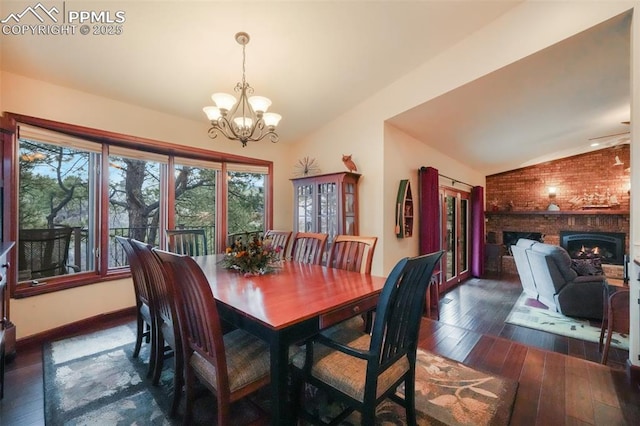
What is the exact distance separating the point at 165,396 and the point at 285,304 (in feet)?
4.08

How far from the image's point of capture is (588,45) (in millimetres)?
2385

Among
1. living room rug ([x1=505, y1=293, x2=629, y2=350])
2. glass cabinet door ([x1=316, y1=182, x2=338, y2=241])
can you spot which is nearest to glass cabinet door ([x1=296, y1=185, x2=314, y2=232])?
glass cabinet door ([x1=316, y1=182, x2=338, y2=241])

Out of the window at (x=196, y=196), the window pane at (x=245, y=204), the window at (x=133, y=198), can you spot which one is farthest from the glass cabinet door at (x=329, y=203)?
the window at (x=133, y=198)

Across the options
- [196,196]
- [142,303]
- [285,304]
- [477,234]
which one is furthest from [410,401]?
[477,234]

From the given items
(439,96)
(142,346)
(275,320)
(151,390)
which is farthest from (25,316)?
(439,96)

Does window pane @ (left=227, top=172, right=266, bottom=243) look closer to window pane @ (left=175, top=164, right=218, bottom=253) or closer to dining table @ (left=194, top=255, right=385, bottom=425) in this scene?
window pane @ (left=175, top=164, right=218, bottom=253)

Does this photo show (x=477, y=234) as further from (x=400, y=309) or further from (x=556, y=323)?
(x=400, y=309)

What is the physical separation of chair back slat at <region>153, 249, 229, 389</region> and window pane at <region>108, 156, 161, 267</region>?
7.85 feet

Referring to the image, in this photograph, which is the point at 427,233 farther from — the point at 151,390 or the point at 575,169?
the point at 575,169

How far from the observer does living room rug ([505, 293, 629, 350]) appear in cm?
302

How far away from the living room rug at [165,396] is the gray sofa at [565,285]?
7.63ft

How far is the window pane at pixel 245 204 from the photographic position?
4.25 m

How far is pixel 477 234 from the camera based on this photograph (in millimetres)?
6203

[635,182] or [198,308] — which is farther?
[635,182]
